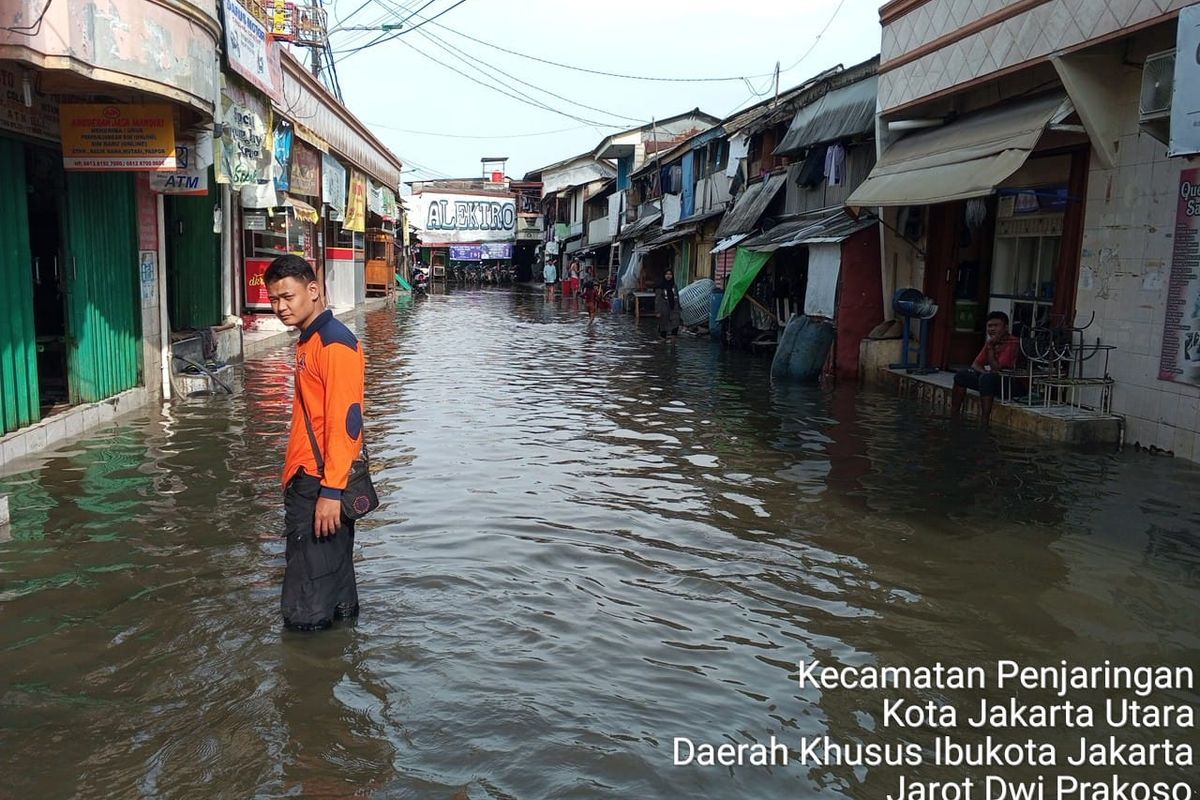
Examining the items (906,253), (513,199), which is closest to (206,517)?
(906,253)

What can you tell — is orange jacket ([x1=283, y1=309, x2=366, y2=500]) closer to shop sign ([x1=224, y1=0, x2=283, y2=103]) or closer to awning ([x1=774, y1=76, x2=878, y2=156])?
shop sign ([x1=224, y1=0, x2=283, y2=103])

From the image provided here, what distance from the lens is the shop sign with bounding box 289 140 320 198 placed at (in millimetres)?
18938

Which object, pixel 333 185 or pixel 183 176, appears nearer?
pixel 183 176

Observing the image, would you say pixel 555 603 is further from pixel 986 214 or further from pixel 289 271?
pixel 986 214

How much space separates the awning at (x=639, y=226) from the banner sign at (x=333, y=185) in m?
12.2

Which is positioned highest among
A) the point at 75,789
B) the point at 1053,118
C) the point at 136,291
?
the point at 1053,118

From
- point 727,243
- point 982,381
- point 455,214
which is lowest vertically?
point 982,381

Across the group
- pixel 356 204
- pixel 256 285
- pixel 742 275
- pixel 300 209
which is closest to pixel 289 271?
pixel 256 285

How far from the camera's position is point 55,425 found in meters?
8.90

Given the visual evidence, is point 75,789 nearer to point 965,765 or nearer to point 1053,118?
point 965,765

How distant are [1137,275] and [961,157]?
269 cm

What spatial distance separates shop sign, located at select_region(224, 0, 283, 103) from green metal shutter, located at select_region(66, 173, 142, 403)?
2562mm

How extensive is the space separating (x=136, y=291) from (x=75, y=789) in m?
8.97

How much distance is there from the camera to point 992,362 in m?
11.4
